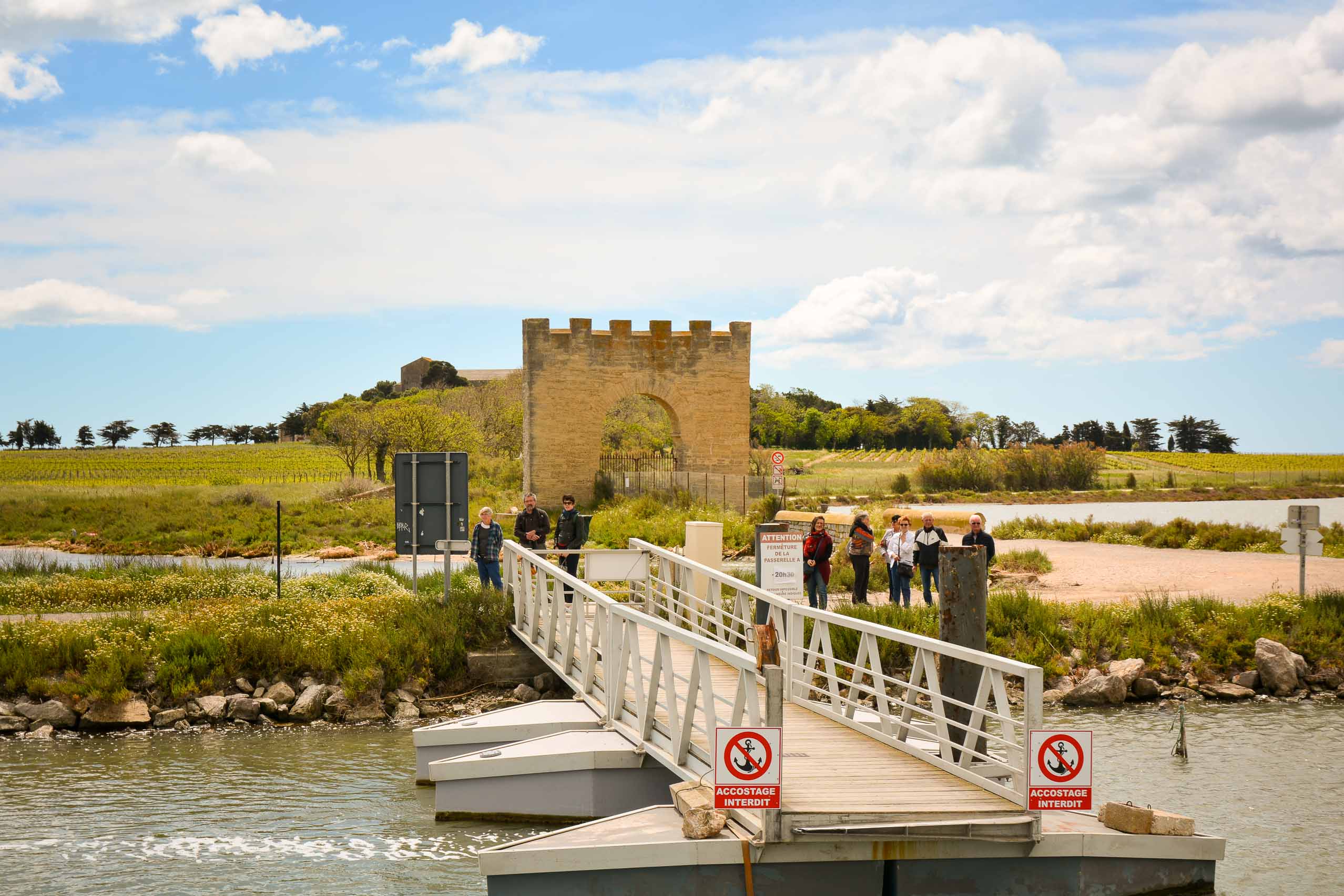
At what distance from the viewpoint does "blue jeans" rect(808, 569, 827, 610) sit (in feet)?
59.7

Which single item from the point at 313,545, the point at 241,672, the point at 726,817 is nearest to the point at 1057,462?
the point at 313,545

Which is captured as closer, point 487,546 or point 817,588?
point 487,546

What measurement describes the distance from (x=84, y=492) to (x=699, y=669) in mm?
53298

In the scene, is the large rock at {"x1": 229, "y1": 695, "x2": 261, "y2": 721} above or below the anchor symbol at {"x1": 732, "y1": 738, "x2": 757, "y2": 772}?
below

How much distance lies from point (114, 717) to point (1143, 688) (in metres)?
13.7

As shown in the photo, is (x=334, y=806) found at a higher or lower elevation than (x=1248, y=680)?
lower

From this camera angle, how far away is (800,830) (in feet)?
26.0

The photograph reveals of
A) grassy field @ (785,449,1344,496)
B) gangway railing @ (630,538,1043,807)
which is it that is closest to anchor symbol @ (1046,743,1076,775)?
gangway railing @ (630,538,1043,807)

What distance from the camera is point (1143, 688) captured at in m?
16.6

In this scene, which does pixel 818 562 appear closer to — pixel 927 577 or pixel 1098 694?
pixel 927 577

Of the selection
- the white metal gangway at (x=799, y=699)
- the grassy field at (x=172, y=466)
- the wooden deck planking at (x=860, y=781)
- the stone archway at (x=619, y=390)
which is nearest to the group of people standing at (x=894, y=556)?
the white metal gangway at (x=799, y=699)

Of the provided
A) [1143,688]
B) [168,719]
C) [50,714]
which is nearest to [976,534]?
[1143,688]

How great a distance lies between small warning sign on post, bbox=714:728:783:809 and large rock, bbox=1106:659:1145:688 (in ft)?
33.8

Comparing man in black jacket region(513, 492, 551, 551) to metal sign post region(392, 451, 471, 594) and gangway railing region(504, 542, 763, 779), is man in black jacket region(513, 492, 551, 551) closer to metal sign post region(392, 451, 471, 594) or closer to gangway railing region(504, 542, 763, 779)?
gangway railing region(504, 542, 763, 779)
